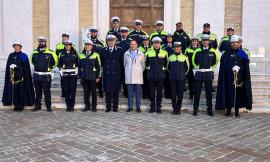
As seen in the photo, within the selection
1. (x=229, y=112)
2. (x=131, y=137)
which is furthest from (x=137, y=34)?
(x=131, y=137)

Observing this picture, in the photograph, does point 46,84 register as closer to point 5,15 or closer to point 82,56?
point 82,56

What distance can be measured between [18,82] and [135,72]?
3.09 meters

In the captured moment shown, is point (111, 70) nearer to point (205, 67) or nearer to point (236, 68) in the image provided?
point (205, 67)

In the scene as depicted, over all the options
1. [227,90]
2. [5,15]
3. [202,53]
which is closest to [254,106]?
[227,90]

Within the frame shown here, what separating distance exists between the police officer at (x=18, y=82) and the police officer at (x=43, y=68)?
34cm

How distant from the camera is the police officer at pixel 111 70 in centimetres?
1013

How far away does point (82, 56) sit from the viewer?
33.4ft

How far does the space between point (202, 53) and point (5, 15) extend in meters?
7.40

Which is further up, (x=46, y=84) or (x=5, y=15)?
(x=5, y=15)

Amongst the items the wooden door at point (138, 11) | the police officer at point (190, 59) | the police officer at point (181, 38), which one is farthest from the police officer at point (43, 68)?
the wooden door at point (138, 11)

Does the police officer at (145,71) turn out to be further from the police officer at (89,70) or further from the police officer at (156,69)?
the police officer at (89,70)

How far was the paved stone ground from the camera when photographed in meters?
6.53

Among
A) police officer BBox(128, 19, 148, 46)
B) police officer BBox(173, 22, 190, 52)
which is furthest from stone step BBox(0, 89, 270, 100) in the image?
police officer BBox(128, 19, 148, 46)

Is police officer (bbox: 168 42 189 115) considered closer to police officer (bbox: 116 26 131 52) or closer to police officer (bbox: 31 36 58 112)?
police officer (bbox: 116 26 131 52)
